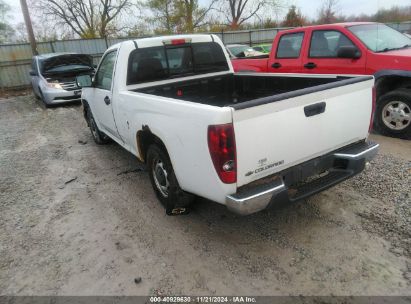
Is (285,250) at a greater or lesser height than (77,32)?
lesser

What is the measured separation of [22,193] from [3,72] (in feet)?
48.0

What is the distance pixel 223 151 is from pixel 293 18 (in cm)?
3501

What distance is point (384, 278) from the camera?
8.29 ft

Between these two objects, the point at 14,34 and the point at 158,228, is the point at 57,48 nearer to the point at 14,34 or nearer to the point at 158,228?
the point at 14,34

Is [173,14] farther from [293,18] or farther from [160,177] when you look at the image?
[160,177]

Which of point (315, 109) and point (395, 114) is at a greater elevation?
point (315, 109)

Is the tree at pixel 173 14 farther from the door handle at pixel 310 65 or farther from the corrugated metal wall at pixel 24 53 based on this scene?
the door handle at pixel 310 65

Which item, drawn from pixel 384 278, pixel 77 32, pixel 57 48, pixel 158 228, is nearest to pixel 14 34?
pixel 77 32

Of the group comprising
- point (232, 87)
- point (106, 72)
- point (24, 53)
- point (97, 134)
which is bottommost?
point (97, 134)

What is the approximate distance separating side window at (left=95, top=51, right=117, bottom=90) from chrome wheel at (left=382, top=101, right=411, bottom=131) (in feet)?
14.8

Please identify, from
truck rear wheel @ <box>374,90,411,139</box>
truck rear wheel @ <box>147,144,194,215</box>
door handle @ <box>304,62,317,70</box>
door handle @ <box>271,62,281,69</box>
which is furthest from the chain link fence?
truck rear wheel @ <box>147,144,194,215</box>

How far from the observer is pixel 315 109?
9.09 ft

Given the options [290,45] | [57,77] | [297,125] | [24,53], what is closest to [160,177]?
[297,125]

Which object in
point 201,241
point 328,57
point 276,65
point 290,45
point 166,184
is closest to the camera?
point 201,241
